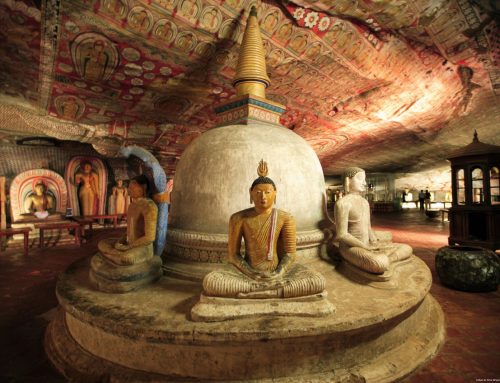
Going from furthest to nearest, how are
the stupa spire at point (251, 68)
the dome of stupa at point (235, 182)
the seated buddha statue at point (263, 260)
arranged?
1. the stupa spire at point (251, 68)
2. the dome of stupa at point (235, 182)
3. the seated buddha statue at point (263, 260)

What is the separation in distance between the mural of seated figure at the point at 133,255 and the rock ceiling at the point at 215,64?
340 cm

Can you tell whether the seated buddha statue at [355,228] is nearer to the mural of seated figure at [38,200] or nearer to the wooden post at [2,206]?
the mural of seated figure at [38,200]

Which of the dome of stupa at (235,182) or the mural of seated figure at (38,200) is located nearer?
the dome of stupa at (235,182)

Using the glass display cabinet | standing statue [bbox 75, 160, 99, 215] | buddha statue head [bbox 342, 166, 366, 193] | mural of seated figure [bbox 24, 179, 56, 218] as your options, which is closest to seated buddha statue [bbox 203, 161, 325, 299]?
buddha statue head [bbox 342, 166, 366, 193]

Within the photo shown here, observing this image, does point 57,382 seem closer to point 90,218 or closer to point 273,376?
point 273,376

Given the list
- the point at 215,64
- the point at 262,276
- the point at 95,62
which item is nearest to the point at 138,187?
the point at 262,276

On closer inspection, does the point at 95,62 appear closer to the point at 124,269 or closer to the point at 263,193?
the point at 124,269

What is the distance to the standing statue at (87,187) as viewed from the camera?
974 cm

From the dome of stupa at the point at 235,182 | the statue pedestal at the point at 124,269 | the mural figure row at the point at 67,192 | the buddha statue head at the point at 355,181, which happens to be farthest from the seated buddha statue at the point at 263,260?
the mural figure row at the point at 67,192

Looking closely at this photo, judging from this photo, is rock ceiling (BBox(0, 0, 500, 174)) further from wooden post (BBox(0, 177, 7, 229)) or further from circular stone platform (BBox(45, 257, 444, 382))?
circular stone platform (BBox(45, 257, 444, 382))

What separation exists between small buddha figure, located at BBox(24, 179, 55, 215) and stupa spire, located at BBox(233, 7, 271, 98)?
7.79 meters

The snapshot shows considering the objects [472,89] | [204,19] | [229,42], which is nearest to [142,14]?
[204,19]

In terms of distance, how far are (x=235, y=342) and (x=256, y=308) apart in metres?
0.31

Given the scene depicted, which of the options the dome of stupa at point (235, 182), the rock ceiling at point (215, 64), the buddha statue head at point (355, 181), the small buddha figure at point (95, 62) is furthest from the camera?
the small buddha figure at point (95, 62)
